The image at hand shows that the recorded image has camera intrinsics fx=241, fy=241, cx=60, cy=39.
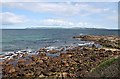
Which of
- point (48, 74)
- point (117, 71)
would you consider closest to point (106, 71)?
point (117, 71)

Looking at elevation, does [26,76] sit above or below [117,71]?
below

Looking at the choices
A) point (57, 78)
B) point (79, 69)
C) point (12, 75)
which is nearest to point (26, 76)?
point (12, 75)

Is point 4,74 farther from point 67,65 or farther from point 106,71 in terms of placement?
point 106,71

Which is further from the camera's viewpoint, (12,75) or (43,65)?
(43,65)

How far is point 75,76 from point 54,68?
446 cm

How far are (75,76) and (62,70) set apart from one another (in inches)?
126

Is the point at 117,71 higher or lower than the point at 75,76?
higher

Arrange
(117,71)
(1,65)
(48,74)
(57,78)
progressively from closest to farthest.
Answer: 1. (117,71)
2. (57,78)
3. (48,74)
4. (1,65)

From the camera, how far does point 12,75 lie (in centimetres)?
2486

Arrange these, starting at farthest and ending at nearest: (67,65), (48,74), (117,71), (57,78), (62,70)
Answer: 1. (67,65)
2. (62,70)
3. (48,74)
4. (57,78)
5. (117,71)

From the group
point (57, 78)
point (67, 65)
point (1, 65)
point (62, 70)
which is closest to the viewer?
point (57, 78)

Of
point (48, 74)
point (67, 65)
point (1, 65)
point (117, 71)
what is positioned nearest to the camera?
point (117, 71)

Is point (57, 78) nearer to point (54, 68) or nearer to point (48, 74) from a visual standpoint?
point (48, 74)

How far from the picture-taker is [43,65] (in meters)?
28.8
